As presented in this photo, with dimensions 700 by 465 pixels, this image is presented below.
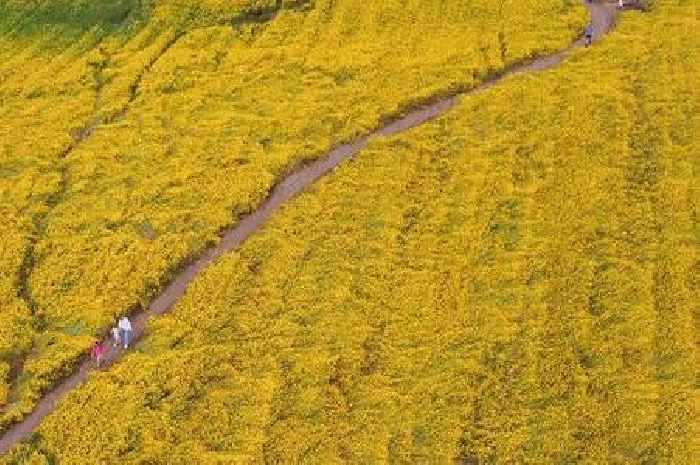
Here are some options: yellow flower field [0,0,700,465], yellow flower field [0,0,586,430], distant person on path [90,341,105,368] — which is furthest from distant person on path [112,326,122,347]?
yellow flower field [0,0,700,465]

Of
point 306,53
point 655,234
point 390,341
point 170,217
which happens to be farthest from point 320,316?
point 306,53

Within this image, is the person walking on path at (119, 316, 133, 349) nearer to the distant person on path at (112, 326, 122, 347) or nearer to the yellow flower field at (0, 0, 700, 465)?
the distant person on path at (112, 326, 122, 347)

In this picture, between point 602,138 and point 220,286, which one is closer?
point 220,286

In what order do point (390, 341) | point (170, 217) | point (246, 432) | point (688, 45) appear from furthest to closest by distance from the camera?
point (688, 45) → point (170, 217) → point (390, 341) → point (246, 432)

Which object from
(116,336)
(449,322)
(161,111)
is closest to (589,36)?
(161,111)

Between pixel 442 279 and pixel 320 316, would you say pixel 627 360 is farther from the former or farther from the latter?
pixel 320 316

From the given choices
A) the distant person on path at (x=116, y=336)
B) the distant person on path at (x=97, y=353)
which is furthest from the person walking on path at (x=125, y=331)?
the distant person on path at (x=97, y=353)

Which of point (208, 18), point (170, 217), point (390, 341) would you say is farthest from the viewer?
point (208, 18)

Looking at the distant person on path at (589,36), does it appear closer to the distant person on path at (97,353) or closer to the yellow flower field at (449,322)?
the yellow flower field at (449,322)
